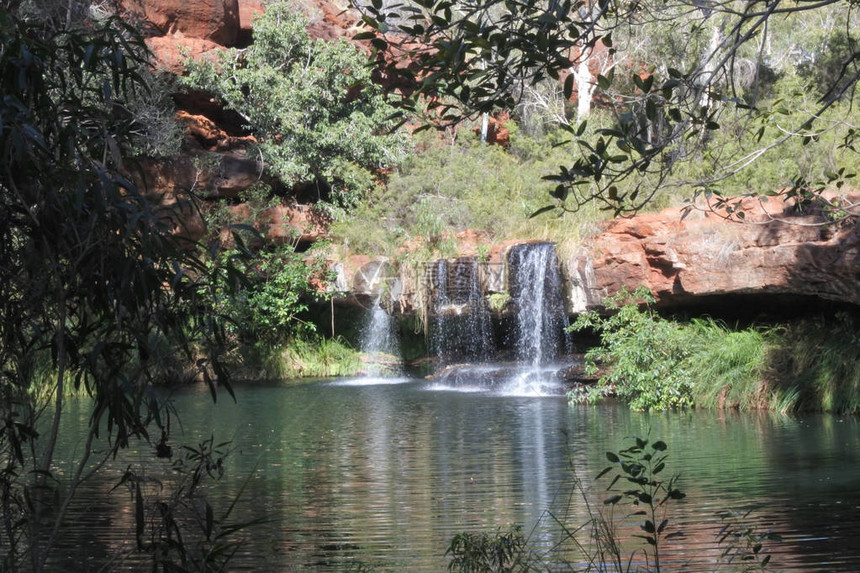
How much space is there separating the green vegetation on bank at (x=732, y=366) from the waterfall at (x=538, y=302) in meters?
3.16

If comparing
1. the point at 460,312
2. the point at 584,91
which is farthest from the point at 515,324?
the point at 584,91

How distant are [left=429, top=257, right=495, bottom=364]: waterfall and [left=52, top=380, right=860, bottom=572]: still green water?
4546 millimetres

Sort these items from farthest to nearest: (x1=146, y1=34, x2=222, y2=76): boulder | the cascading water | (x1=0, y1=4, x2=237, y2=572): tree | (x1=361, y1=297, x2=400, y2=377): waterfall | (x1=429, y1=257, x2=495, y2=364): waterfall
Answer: (x1=146, y1=34, x2=222, y2=76): boulder, (x1=361, y1=297, x2=400, y2=377): waterfall, (x1=429, y1=257, x2=495, y2=364): waterfall, the cascading water, (x1=0, y1=4, x2=237, y2=572): tree

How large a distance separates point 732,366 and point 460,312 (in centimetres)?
672

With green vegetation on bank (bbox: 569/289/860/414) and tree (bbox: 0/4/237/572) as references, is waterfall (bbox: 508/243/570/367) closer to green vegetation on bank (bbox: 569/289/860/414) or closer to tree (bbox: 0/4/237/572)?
green vegetation on bank (bbox: 569/289/860/414)

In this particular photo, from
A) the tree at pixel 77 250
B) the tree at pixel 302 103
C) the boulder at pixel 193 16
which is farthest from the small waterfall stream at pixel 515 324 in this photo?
the tree at pixel 77 250

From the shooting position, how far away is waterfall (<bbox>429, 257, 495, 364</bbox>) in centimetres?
1977

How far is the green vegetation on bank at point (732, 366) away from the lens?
13125 mm

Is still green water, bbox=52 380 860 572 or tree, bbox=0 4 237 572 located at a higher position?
tree, bbox=0 4 237 572

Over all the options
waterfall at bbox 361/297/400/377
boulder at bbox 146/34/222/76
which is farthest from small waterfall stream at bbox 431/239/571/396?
boulder at bbox 146/34/222/76

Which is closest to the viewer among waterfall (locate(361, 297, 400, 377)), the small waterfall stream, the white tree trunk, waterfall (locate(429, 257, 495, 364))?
the small waterfall stream

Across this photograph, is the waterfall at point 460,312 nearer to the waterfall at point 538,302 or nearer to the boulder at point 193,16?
the waterfall at point 538,302

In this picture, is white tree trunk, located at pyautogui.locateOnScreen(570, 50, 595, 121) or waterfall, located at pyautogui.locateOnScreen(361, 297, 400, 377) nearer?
waterfall, located at pyautogui.locateOnScreen(361, 297, 400, 377)

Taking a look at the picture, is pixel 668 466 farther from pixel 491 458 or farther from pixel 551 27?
pixel 551 27
